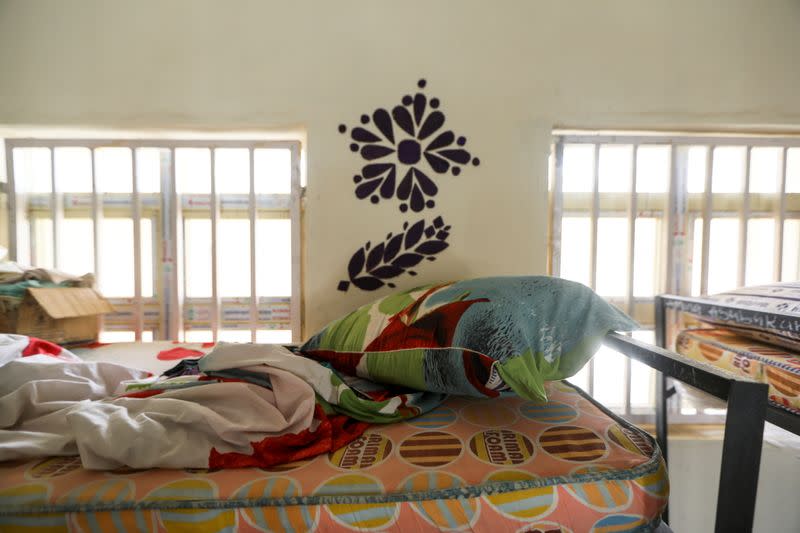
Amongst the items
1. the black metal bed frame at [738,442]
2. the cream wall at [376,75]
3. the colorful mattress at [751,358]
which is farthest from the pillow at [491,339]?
the cream wall at [376,75]

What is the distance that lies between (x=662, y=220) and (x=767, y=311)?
76 centimetres

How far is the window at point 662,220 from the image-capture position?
1568 mm

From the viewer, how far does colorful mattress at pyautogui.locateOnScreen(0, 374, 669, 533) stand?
591 mm

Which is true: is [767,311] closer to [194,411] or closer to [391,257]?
[391,257]

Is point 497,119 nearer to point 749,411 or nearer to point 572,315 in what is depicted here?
point 572,315

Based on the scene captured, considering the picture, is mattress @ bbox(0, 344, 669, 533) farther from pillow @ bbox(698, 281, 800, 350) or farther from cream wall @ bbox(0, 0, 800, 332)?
cream wall @ bbox(0, 0, 800, 332)

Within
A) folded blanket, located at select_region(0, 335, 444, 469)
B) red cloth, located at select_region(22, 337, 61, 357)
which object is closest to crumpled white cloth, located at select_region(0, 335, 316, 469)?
folded blanket, located at select_region(0, 335, 444, 469)

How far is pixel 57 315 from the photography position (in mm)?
1290

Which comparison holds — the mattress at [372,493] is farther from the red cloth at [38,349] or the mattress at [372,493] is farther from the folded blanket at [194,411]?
the red cloth at [38,349]

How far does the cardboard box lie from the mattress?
88cm

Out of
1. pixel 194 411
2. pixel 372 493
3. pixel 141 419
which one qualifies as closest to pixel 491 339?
pixel 372 493

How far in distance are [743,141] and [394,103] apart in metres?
1.53

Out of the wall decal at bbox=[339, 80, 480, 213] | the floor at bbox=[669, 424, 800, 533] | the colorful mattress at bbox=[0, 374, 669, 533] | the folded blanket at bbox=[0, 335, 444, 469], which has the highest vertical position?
the wall decal at bbox=[339, 80, 480, 213]

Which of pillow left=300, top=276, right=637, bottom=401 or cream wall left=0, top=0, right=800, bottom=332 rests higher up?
cream wall left=0, top=0, right=800, bottom=332
